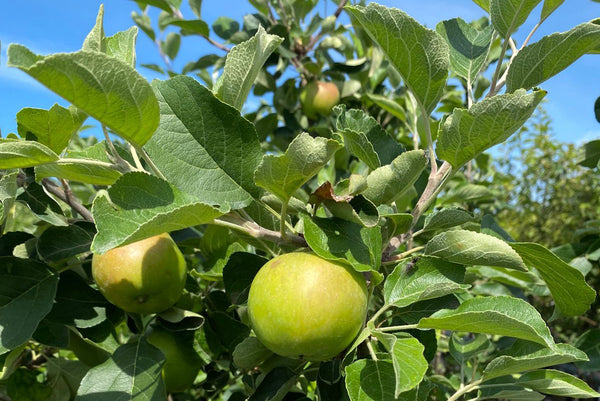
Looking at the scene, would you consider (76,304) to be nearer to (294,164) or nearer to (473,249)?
(294,164)

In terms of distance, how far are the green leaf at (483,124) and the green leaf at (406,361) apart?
354mm

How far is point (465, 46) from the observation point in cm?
120

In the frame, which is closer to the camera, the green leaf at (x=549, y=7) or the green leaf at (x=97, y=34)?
the green leaf at (x=97, y=34)

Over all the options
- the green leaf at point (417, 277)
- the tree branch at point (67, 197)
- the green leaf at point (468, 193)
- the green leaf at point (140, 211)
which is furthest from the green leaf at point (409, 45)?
the green leaf at point (468, 193)

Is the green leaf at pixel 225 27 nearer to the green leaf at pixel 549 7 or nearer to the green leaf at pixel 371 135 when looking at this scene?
the green leaf at pixel 371 135

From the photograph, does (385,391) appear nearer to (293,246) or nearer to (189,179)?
(293,246)

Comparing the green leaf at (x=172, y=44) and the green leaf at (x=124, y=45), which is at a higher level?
the green leaf at (x=172, y=44)

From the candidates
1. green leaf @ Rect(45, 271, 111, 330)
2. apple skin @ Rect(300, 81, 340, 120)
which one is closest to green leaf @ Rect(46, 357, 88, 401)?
green leaf @ Rect(45, 271, 111, 330)

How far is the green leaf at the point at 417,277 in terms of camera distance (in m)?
0.96

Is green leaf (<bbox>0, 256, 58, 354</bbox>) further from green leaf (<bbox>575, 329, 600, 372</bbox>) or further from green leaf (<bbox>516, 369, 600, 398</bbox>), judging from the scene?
green leaf (<bbox>575, 329, 600, 372</bbox>)

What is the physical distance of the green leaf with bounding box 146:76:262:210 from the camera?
34.9 inches

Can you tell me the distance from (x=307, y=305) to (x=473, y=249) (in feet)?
1.04

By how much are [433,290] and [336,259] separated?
170mm

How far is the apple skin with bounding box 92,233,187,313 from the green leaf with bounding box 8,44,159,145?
33 cm
